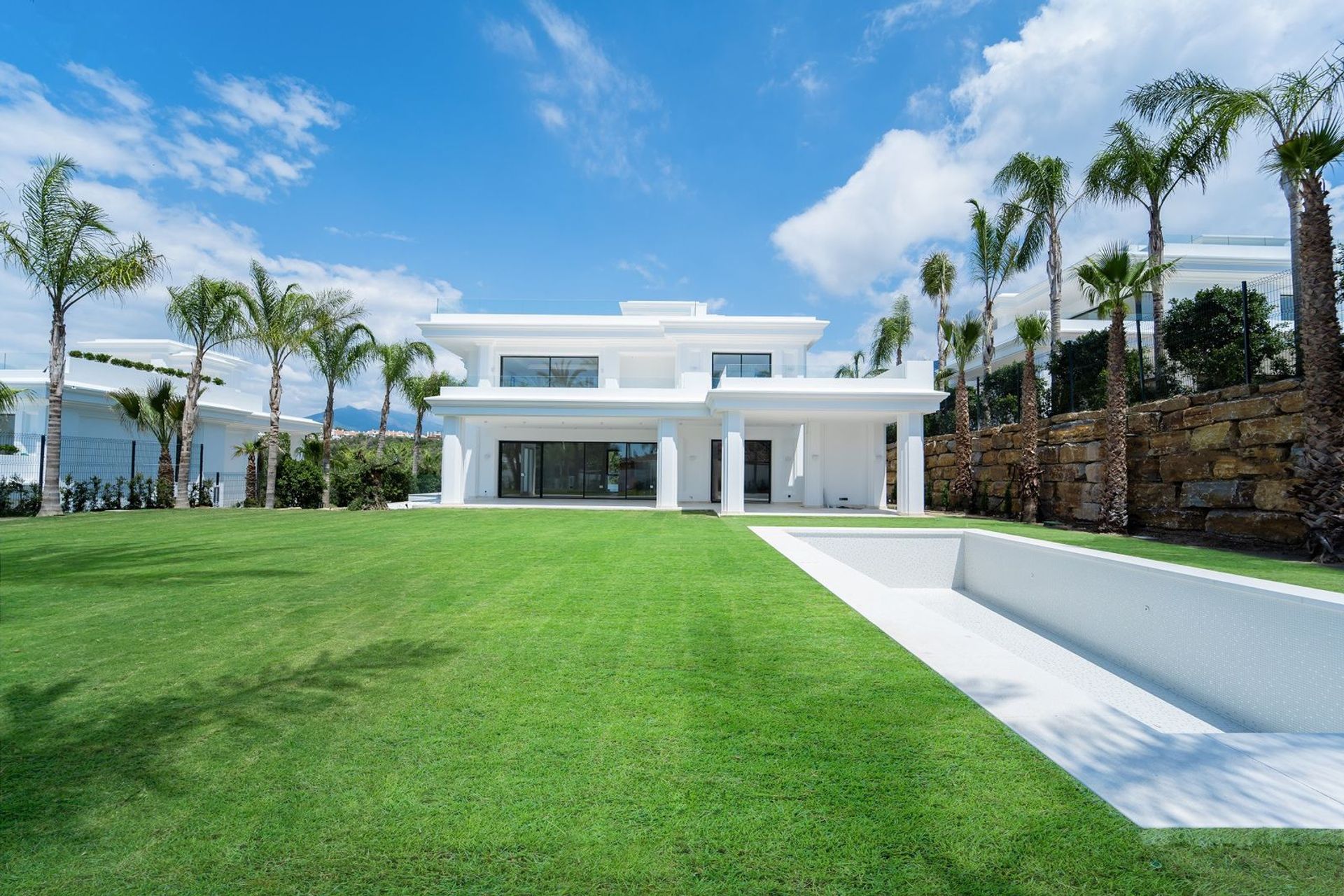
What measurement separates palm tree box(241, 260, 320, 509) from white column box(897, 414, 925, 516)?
65.4ft

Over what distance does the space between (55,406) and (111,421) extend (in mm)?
7127

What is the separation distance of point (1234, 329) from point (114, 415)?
109 ft

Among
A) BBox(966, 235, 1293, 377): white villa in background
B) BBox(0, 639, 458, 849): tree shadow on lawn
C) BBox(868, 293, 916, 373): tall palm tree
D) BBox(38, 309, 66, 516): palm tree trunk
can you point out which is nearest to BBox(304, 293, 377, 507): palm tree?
BBox(38, 309, 66, 516): palm tree trunk

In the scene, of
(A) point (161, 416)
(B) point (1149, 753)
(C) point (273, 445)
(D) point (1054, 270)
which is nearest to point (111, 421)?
(A) point (161, 416)

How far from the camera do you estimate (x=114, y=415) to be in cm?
2089

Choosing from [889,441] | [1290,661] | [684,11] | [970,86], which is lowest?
[1290,661]

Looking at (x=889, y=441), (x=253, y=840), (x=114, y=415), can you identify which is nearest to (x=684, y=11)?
(x=253, y=840)

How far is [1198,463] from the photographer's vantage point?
11.8 meters

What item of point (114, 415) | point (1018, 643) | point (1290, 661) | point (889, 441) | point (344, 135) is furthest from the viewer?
point (889, 441)

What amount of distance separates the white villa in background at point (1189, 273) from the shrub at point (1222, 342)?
14174mm

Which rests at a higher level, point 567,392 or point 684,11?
point 684,11

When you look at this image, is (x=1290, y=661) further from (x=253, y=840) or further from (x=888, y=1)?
(x=888, y=1)

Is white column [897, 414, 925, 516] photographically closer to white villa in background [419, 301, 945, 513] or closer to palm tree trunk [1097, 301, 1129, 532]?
white villa in background [419, 301, 945, 513]

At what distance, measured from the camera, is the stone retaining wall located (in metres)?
10.3
